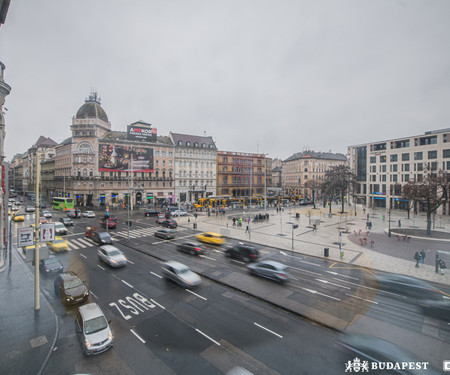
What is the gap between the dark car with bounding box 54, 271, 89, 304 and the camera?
13164mm

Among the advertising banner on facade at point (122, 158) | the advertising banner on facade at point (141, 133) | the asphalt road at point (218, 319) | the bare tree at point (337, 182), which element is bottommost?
the asphalt road at point (218, 319)

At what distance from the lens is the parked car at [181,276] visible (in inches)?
621

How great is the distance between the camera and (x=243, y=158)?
279 ft

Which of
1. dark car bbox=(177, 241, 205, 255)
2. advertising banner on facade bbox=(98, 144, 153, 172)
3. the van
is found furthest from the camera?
advertising banner on facade bbox=(98, 144, 153, 172)

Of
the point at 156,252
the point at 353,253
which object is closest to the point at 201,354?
the point at 156,252

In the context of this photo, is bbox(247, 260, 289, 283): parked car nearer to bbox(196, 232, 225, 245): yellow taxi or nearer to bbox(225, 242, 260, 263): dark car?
bbox(225, 242, 260, 263): dark car

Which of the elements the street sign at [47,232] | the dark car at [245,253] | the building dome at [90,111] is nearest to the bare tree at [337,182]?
the dark car at [245,253]

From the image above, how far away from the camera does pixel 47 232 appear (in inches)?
535

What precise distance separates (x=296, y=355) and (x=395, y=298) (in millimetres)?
9658

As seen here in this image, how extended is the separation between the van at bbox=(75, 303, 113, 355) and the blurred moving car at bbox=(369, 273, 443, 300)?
17285 millimetres

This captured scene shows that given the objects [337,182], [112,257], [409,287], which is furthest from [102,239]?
[337,182]

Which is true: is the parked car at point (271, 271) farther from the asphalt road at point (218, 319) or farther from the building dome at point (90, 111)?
the building dome at point (90, 111)

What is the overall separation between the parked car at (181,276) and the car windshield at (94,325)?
20.1 feet

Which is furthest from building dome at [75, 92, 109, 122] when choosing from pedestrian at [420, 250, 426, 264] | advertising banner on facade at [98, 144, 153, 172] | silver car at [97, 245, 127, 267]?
pedestrian at [420, 250, 426, 264]
